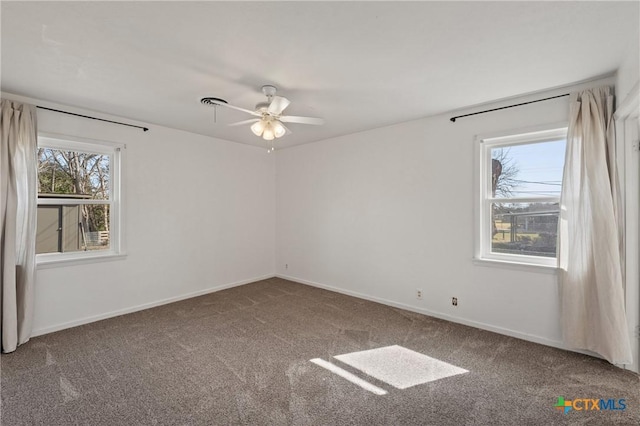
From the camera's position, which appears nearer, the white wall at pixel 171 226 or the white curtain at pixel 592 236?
the white curtain at pixel 592 236

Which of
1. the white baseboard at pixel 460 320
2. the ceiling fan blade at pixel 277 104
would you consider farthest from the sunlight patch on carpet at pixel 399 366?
the ceiling fan blade at pixel 277 104

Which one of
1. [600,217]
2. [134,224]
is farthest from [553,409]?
[134,224]

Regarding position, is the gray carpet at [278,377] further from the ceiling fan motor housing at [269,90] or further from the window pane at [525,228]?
the ceiling fan motor housing at [269,90]

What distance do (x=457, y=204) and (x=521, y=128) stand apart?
1013 millimetres

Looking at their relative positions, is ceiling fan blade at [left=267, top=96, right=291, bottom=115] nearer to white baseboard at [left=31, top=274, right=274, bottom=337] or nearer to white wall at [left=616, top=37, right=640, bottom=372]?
white wall at [left=616, top=37, right=640, bottom=372]

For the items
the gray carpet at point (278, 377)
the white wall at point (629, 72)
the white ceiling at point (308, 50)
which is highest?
the white ceiling at point (308, 50)

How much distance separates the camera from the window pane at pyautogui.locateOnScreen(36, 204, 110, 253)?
130 inches

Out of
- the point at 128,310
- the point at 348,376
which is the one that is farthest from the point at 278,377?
the point at 128,310

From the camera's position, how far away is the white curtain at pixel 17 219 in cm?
276

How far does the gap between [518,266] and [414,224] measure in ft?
4.01

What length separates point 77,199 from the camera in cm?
351

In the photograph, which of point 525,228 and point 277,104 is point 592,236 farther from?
point 277,104

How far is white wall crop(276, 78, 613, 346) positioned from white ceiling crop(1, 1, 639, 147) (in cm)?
54

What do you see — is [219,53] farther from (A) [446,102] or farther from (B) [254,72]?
(A) [446,102]
